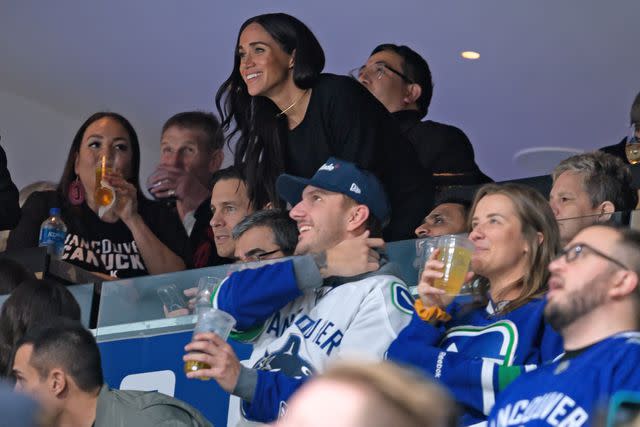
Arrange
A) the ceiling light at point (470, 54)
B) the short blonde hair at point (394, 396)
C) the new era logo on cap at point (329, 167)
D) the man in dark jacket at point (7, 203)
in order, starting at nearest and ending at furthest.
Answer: the short blonde hair at point (394, 396)
the new era logo on cap at point (329, 167)
the man in dark jacket at point (7, 203)
the ceiling light at point (470, 54)

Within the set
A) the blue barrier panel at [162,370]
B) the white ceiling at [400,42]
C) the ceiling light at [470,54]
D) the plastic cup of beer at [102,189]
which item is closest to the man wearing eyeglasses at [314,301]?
the blue barrier panel at [162,370]

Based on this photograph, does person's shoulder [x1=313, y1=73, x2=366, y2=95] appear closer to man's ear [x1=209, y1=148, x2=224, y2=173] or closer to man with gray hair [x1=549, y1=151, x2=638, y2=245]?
man with gray hair [x1=549, y1=151, x2=638, y2=245]

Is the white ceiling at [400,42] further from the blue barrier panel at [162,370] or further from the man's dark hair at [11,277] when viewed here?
the blue barrier panel at [162,370]

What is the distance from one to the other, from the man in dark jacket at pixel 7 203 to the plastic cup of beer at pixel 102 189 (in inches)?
18.2

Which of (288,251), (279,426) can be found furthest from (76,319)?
(279,426)

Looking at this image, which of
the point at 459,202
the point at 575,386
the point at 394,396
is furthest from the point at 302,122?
the point at 394,396

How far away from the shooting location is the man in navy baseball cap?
399cm

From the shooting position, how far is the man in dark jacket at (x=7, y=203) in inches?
191

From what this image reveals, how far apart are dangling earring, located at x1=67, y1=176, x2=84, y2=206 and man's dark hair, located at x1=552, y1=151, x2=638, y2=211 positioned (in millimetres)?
1902

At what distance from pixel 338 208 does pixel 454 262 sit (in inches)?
27.0

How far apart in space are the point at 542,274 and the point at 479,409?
429mm

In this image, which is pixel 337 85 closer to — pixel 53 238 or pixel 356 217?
pixel 356 217

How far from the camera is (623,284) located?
10.0 ft

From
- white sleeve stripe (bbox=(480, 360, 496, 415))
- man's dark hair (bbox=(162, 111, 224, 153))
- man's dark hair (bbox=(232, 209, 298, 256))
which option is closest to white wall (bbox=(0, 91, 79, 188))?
man's dark hair (bbox=(162, 111, 224, 153))
